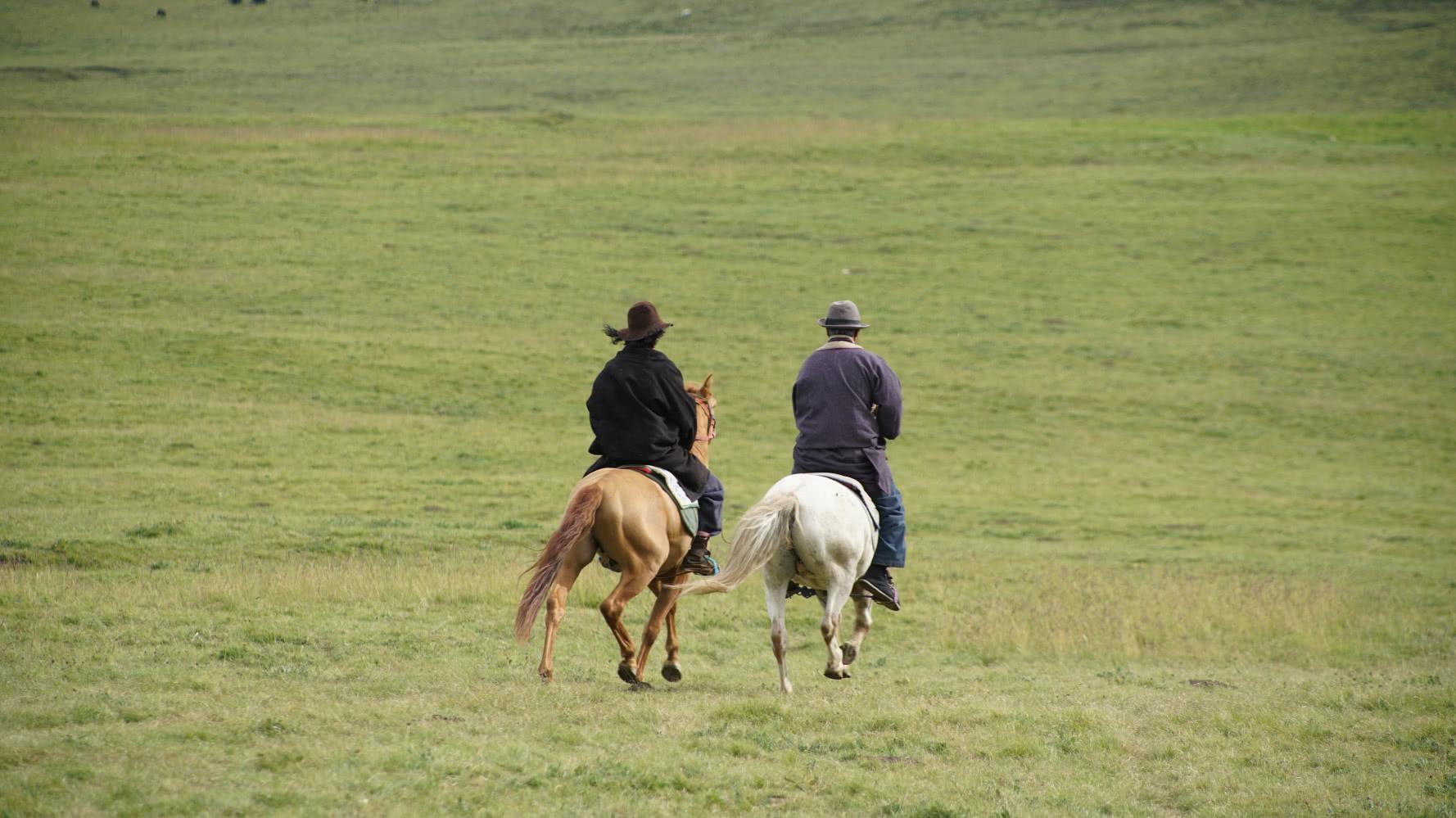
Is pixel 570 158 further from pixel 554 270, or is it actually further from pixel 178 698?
pixel 178 698

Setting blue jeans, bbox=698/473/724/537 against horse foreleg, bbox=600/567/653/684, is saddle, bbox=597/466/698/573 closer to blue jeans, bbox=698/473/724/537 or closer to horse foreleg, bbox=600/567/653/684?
horse foreleg, bbox=600/567/653/684

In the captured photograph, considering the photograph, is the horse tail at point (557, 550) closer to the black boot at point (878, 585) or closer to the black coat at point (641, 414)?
the black coat at point (641, 414)

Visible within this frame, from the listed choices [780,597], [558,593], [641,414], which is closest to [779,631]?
[780,597]

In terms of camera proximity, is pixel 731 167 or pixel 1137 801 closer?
pixel 1137 801

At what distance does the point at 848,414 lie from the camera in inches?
416

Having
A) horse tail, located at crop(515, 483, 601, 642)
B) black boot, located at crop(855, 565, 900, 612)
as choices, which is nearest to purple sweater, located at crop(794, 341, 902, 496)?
black boot, located at crop(855, 565, 900, 612)

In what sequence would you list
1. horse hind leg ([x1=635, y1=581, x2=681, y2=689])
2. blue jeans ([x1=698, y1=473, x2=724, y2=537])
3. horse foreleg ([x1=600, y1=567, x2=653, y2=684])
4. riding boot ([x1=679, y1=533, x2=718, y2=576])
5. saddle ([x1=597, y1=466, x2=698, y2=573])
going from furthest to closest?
blue jeans ([x1=698, y1=473, x2=724, y2=537]), riding boot ([x1=679, y1=533, x2=718, y2=576]), saddle ([x1=597, y1=466, x2=698, y2=573]), horse hind leg ([x1=635, y1=581, x2=681, y2=689]), horse foreleg ([x1=600, y1=567, x2=653, y2=684])

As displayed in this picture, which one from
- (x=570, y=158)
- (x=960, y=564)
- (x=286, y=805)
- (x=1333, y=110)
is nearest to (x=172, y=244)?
(x=570, y=158)

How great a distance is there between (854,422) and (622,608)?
240cm

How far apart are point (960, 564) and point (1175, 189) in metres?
34.5

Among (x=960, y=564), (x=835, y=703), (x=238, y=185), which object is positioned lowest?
(x=960, y=564)

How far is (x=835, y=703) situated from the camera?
9.59 meters

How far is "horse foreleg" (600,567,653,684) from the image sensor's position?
999 cm

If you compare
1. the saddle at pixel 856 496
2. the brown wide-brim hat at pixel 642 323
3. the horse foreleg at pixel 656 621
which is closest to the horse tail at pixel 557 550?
the horse foreleg at pixel 656 621
